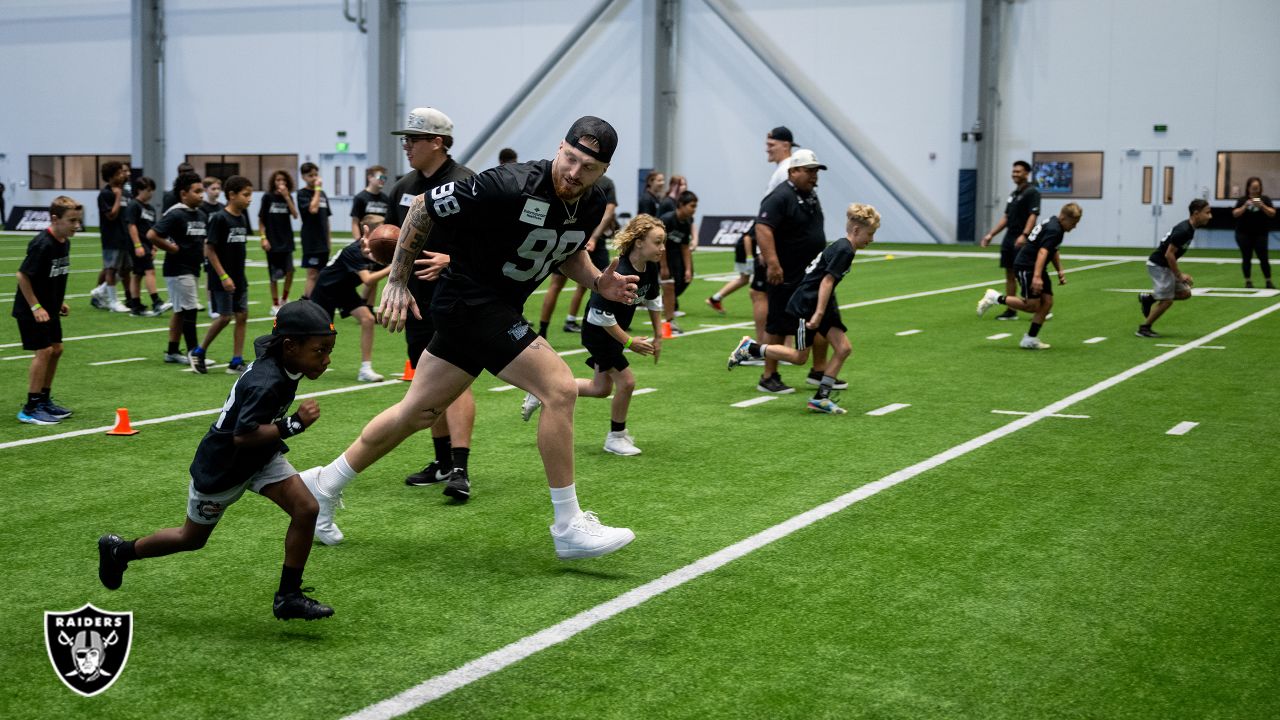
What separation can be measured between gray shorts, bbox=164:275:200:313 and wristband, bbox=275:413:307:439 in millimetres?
9014

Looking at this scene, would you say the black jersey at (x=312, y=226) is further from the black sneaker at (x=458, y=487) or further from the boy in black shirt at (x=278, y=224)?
the black sneaker at (x=458, y=487)

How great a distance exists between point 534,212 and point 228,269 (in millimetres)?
8267

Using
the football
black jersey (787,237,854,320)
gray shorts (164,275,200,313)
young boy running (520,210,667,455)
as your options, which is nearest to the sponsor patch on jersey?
the football

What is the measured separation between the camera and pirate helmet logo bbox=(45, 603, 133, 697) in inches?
177

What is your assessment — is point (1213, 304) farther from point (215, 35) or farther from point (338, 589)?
point (215, 35)

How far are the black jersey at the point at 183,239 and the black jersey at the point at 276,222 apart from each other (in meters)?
3.34

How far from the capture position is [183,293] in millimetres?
13594

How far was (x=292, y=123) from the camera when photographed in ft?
147

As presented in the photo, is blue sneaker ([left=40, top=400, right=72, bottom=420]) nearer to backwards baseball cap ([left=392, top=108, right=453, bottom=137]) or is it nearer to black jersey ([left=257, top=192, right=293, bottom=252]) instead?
backwards baseball cap ([left=392, top=108, right=453, bottom=137])

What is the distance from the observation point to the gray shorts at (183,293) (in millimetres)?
13547

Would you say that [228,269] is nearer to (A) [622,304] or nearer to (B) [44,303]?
(B) [44,303]

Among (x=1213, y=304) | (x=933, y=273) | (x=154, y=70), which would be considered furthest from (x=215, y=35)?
(x=1213, y=304)

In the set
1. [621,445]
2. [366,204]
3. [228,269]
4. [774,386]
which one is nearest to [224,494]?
[621,445]

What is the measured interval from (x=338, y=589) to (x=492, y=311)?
141 centimetres
